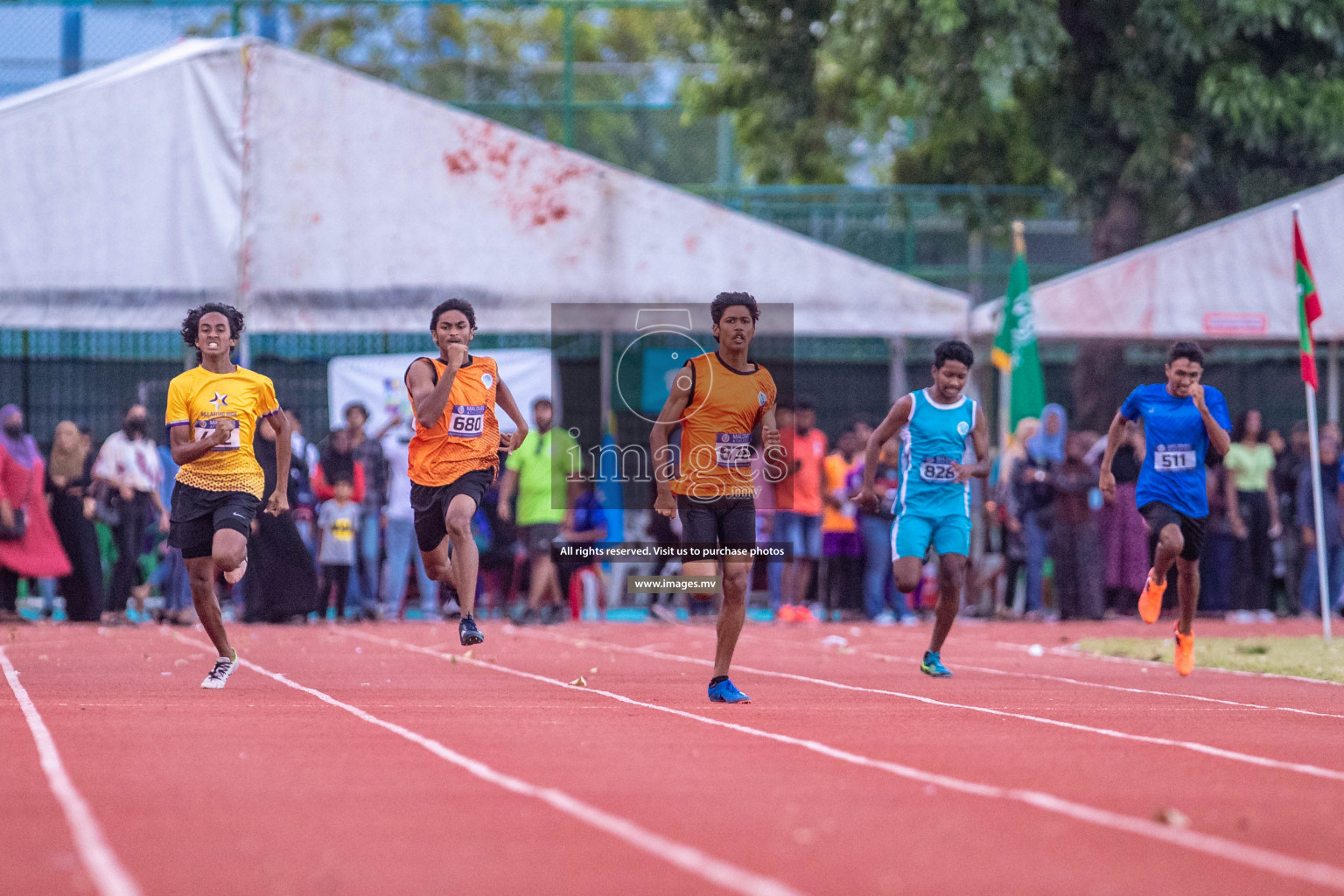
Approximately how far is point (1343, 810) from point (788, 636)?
11.0m

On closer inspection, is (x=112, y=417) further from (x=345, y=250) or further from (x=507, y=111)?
(x=507, y=111)

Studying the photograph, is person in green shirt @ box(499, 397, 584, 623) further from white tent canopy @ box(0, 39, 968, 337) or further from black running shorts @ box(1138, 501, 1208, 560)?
black running shorts @ box(1138, 501, 1208, 560)

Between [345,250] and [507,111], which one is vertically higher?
[507,111]

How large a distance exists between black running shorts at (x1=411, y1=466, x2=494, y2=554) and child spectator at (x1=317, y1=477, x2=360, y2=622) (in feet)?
25.5

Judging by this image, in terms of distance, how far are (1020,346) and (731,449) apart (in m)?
9.80

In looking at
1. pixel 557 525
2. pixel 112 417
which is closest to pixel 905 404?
pixel 557 525

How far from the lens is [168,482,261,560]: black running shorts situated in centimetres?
1049

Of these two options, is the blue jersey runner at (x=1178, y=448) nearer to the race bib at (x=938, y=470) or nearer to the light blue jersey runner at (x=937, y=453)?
the light blue jersey runner at (x=937, y=453)

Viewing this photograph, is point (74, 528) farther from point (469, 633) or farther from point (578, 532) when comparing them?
point (469, 633)

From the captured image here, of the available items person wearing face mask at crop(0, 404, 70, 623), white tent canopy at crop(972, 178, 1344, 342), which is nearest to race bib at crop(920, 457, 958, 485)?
white tent canopy at crop(972, 178, 1344, 342)

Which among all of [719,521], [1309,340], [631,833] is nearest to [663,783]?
[631,833]

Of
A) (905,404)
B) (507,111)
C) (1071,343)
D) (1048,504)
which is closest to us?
(905,404)

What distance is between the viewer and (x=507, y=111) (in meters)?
24.8

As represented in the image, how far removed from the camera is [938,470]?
12039 mm
